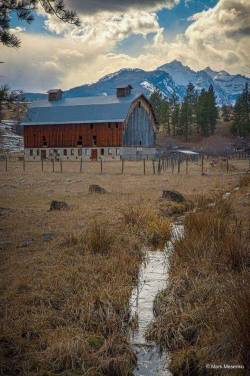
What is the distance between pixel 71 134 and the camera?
56281 mm

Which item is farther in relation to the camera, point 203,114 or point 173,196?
point 203,114

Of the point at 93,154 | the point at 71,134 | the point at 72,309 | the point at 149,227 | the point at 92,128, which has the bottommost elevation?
the point at 72,309

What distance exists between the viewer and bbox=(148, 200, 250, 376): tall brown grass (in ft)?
15.1

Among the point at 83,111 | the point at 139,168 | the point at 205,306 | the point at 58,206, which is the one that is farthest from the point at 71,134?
the point at 205,306

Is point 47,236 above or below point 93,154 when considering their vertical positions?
below

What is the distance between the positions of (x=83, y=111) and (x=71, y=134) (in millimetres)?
3618

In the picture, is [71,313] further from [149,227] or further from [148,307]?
[149,227]

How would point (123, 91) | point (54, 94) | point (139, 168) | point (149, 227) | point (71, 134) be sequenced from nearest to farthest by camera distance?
point (149, 227)
point (139, 168)
point (71, 134)
point (123, 91)
point (54, 94)

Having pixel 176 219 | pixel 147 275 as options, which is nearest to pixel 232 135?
pixel 176 219

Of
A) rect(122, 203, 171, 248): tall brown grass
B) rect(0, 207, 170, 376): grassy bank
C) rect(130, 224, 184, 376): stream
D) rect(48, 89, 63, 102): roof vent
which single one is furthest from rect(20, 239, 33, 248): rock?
rect(48, 89, 63, 102): roof vent

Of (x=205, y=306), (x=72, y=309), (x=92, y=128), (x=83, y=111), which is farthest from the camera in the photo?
(x=83, y=111)

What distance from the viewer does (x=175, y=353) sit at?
200 inches

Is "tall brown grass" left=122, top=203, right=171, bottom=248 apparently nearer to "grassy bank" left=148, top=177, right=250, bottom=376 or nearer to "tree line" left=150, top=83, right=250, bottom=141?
"grassy bank" left=148, top=177, right=250, bottom=376

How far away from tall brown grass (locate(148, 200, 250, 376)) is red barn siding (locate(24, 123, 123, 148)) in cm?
4573
